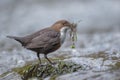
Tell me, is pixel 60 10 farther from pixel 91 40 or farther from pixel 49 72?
pixel 49 72

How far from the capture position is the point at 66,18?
14.4m

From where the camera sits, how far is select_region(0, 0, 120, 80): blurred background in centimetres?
1215

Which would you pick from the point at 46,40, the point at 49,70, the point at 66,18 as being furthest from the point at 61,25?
the point at 66,18

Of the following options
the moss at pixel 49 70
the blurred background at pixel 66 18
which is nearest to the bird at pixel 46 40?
the moss at pixel 49 70

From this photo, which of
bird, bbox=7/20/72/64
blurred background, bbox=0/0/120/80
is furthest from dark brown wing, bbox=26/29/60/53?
blurred background, bbox=0/0/120/80

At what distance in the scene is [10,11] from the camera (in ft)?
49.2

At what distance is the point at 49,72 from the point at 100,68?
78cm

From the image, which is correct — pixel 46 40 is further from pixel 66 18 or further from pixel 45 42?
pixel 66 18

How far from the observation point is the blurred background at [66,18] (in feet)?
39.9

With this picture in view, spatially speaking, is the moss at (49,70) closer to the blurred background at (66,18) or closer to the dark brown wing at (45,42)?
the dark brown wing at (45,42)

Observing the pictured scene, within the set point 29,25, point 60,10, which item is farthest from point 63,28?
point 60,10

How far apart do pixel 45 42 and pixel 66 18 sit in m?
6.92

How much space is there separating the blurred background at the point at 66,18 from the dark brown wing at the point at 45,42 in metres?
3.53

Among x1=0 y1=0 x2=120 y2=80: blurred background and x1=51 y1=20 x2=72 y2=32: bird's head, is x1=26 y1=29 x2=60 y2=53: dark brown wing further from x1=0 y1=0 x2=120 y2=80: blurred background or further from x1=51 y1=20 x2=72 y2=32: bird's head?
x1=0 y1=0 x2=120 y2=80: blurred background
